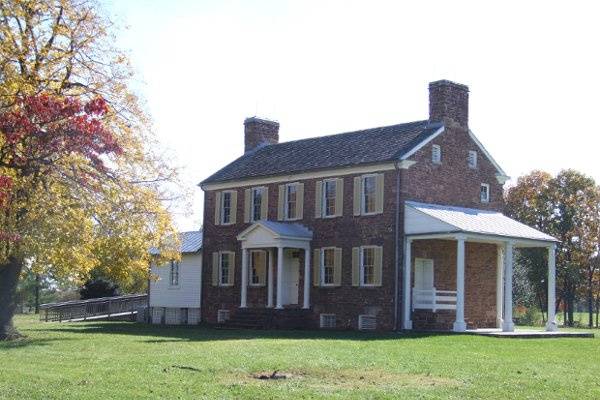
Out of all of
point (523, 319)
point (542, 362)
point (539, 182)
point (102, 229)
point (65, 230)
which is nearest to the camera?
point (542, 362)

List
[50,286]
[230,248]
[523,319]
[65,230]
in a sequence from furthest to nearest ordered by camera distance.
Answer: [50,286]
[523,319]
[230,248]
[65,230]

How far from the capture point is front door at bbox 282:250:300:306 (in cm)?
3603

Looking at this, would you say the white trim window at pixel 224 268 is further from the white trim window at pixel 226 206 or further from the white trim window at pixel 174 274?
the white trim window at pixel 174 274

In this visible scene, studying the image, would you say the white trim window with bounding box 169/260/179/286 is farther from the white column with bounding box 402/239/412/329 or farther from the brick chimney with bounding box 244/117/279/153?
the white column with bounding box 402/239/412/329

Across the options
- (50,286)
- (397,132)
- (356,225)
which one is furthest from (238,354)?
(50,286)

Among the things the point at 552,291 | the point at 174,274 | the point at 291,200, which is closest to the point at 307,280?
the point at 291,200

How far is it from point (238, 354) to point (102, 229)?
6864mm

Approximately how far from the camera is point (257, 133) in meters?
42.7

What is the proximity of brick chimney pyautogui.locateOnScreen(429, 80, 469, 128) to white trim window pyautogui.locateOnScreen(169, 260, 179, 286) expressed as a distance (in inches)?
580

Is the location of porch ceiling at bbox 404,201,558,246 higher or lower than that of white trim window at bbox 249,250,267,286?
higher

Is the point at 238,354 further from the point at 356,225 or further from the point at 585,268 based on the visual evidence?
the point at 585,268

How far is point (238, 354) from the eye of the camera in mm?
19969

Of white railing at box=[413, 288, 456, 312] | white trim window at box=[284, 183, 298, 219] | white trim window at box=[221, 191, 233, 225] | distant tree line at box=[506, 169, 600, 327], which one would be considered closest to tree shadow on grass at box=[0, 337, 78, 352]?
white railing at box=[413, 288, 456, 312]

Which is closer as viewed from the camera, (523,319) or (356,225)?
(356,225)
